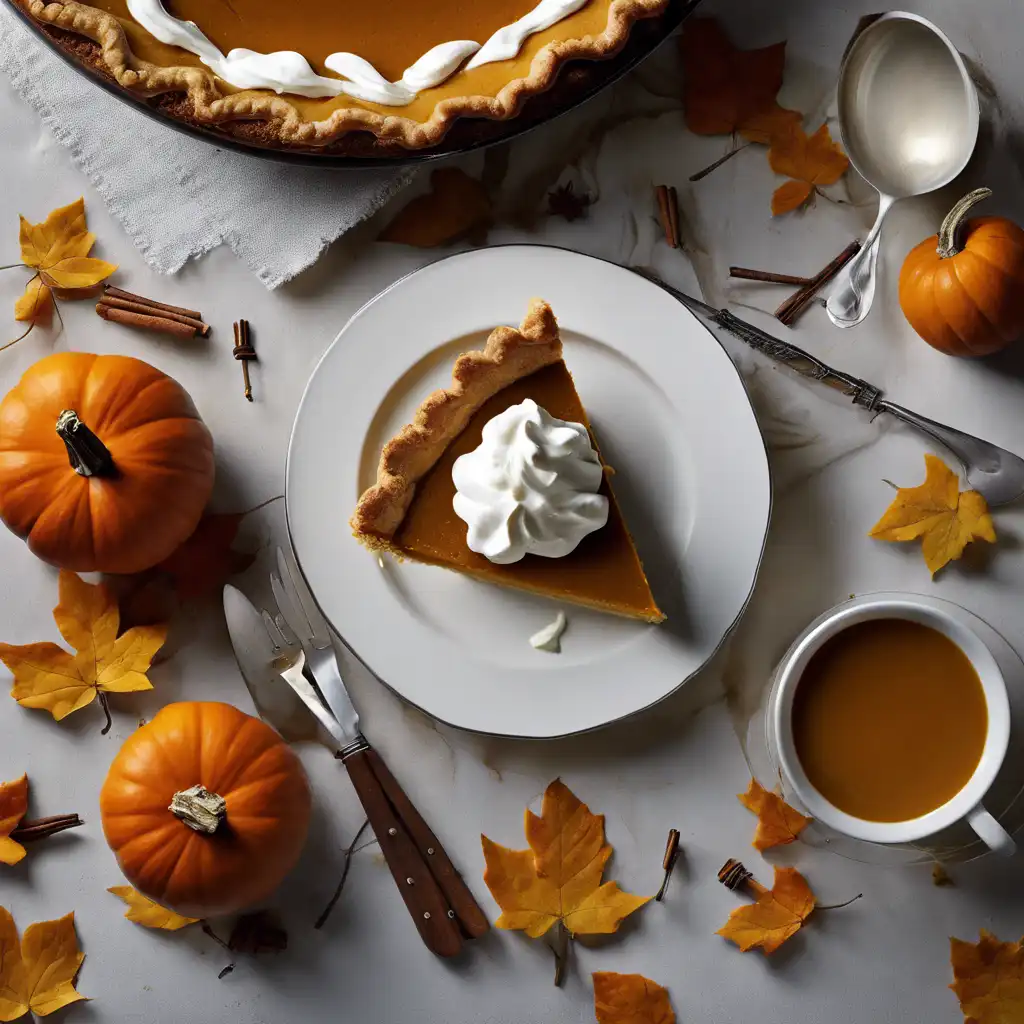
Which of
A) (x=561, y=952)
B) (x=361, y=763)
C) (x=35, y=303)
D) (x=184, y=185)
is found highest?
(x=184, y=185)

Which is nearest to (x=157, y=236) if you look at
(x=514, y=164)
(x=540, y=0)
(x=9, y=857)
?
(x=514, y=164)

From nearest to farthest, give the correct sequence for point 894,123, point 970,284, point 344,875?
point 970,284, point 894,123, point 344,875

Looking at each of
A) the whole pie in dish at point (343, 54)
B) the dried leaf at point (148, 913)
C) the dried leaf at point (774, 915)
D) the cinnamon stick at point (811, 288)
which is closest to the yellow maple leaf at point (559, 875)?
the dried leaf at point (774, 915)

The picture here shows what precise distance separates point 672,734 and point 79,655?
1.50 m

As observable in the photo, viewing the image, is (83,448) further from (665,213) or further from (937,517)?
(937,517)

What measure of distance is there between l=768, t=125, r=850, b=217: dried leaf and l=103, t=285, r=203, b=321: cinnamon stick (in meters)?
1.49

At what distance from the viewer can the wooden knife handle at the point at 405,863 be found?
2426 millimetres

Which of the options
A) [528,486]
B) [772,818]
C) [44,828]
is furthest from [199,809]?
[772,818]

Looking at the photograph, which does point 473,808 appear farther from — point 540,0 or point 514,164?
point 540,0

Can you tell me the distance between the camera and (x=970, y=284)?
2.27 meters

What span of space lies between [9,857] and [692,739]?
172 centimetres

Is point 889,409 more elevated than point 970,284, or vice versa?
point 970,284

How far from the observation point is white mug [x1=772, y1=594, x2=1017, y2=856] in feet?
7.27

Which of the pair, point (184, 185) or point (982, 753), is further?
point (184, 185)
